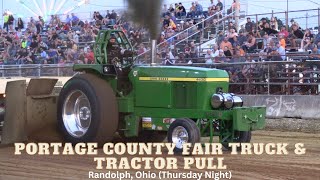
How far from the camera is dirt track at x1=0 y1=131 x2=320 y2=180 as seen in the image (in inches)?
268

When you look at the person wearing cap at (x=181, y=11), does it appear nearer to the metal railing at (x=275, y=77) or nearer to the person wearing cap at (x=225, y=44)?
the person wearing cap at (x=225, y=44)

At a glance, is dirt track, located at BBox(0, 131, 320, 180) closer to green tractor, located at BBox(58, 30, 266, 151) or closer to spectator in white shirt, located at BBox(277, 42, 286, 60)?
green tractor, located at BBox(58, 30, 266, 151)

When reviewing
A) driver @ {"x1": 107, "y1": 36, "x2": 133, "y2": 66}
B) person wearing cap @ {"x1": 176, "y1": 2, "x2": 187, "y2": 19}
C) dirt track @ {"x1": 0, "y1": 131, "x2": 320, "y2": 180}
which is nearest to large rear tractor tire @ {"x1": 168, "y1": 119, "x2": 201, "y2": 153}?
dirt track @ {"x1": 0, "y1": 131, "x2": 320, "y2": 180}

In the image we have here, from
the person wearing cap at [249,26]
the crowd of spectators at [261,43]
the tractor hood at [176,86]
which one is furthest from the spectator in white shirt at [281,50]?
the tractor hood at [176,86]

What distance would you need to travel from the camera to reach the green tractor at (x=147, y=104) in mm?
8219

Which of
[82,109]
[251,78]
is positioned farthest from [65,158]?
[251,78]

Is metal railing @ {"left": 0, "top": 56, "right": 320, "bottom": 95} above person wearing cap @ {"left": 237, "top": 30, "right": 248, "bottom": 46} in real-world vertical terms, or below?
below

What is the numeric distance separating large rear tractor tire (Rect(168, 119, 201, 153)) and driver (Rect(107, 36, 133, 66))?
1511mm

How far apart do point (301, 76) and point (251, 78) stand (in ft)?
3.82

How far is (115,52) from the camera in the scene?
9.22 metres

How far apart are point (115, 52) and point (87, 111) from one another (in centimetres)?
102

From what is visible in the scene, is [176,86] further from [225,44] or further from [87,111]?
[225,44]

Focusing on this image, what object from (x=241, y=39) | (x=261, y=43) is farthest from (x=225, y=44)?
(x=261, y=43)

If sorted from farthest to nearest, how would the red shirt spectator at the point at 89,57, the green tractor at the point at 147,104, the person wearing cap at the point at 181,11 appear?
the person wearing cap at the point at 181,11, the red shirt spectator at the point at 89,57, the green tractor at the point at 147,104
